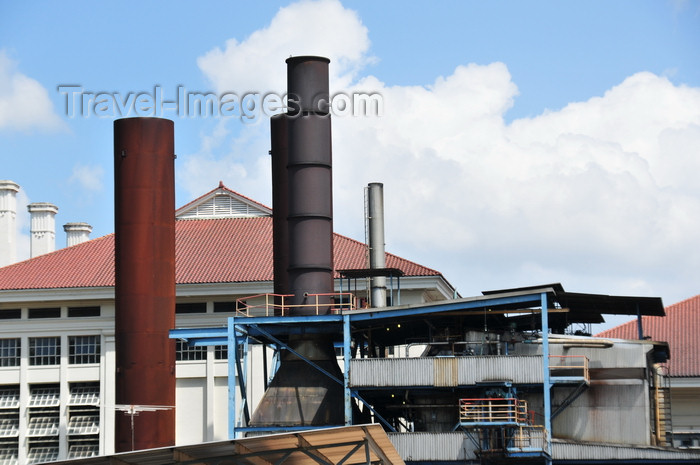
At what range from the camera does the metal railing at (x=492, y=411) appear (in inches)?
1665

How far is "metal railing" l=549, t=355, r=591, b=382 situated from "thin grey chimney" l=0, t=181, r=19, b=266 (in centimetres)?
3913

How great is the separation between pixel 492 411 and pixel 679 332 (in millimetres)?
25128

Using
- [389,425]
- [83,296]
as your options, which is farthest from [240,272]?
[389,425]

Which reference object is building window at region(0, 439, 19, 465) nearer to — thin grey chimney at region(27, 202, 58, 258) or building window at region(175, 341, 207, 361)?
building window at region(175, 341, 207, 361)

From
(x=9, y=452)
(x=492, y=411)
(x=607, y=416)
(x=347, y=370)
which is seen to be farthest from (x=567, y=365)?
(x=9, y=452)

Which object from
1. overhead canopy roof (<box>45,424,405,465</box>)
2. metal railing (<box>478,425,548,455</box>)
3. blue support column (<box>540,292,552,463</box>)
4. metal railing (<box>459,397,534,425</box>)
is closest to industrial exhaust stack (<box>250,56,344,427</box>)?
metal railing (<box>459,397,534,425</box>)

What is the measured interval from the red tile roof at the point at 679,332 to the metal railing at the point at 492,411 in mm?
20036

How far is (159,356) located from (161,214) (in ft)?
20.6

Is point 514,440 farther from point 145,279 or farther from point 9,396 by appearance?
point 9,396

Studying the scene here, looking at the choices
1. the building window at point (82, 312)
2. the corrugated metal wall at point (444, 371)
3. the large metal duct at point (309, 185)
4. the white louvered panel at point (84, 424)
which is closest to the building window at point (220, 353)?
the building window at point (82, 312)

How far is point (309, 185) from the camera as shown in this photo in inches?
1861

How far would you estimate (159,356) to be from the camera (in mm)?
52094

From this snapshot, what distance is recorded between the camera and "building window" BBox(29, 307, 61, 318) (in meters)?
63.2

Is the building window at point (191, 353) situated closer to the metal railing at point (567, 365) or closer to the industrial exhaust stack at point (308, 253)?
the industrial exhaust stack at point (308, 253)
